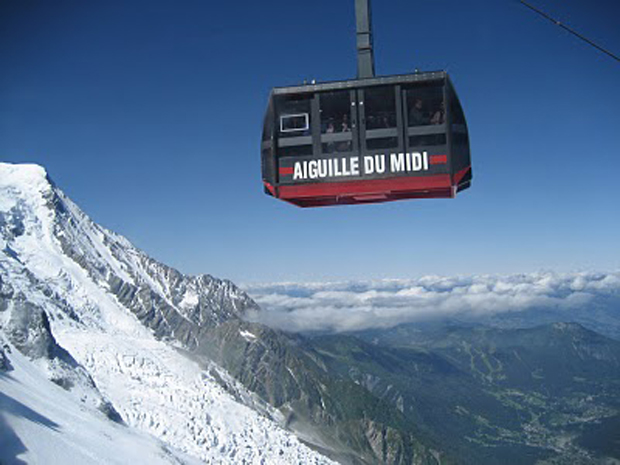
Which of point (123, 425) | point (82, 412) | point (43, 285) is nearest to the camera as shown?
point (82, 412)

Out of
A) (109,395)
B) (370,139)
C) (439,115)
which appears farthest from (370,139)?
(109,395)

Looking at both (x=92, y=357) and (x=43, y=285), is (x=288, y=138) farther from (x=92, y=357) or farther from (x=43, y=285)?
(x=43, y=285)

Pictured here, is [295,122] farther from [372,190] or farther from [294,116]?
[372,190]

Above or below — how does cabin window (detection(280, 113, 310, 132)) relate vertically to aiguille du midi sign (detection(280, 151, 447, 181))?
above

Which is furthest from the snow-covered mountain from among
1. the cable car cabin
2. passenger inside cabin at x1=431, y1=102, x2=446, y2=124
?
passenger inside cabin at x1=431, y1=102, x2=446, y2=124

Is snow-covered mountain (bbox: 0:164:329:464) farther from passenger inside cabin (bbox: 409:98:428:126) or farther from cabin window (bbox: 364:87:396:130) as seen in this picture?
passenger inside cabin (bbox: 409:98:428:126)

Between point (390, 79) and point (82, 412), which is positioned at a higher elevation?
point (390, 79)

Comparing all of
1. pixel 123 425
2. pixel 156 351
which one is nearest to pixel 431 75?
pixel 123 425
